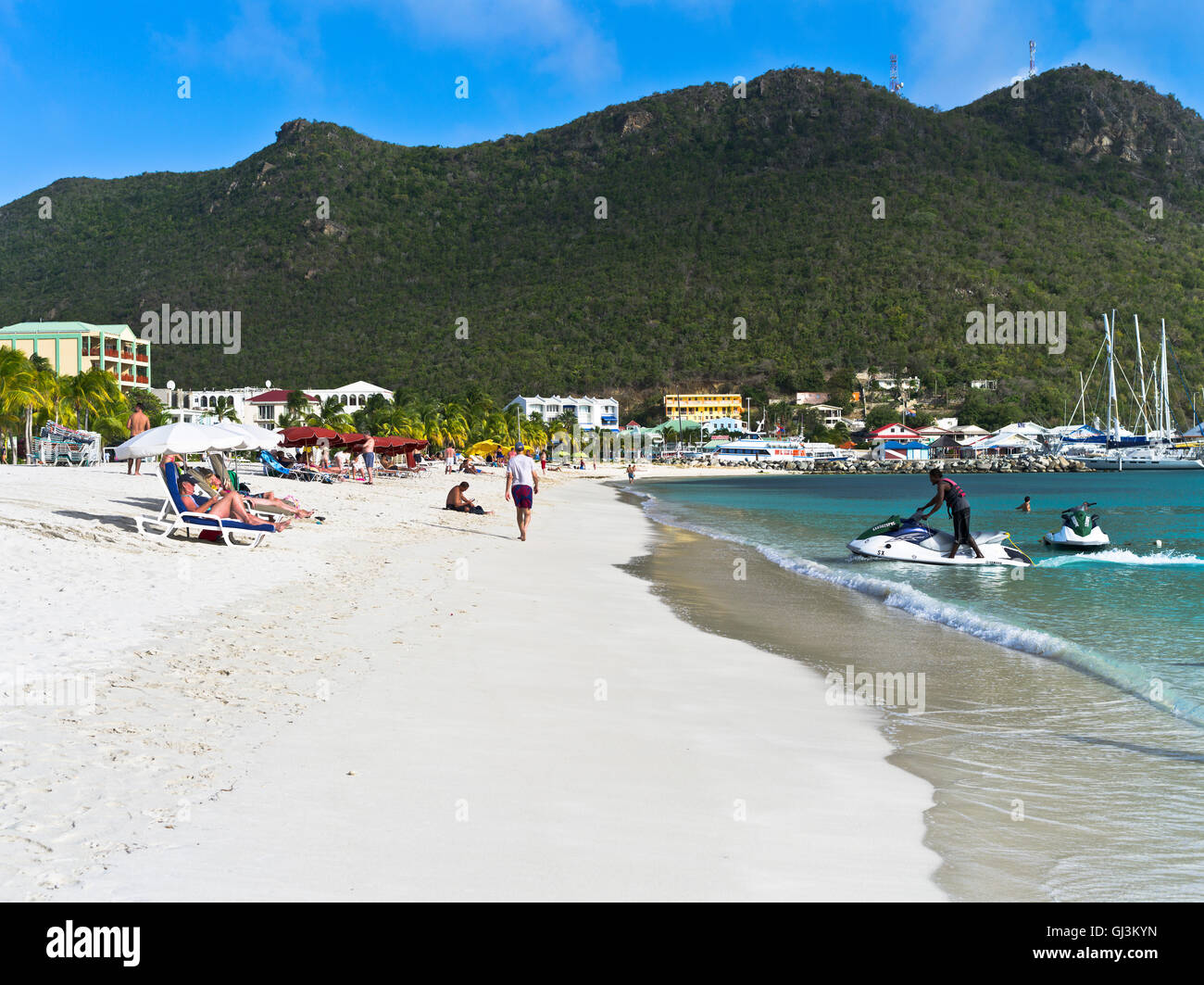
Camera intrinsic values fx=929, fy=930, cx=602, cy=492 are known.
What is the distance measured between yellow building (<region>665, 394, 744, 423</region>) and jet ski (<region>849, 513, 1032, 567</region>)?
13542cm

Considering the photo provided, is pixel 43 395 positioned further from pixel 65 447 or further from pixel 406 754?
pixel 406 754

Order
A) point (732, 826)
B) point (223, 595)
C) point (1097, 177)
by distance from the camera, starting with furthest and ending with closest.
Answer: point (1097, 177) → point (223, 595) → point (732, 826)

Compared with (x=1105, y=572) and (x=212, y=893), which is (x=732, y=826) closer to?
(x=212, y=893)

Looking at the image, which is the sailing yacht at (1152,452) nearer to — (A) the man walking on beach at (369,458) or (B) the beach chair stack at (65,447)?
(A) the man walking on beach at (369,458)

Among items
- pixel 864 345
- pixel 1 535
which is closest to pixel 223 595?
pixel 1 535

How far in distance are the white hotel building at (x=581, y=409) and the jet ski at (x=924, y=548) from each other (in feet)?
346

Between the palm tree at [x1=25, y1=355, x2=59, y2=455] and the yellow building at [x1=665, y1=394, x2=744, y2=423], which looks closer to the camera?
the palm tree at [x1=25, y1=355, x2=59, y2=455]

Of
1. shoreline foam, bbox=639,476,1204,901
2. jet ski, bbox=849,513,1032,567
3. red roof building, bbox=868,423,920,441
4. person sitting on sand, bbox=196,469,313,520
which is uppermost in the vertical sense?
red roof building, bbox=868,423,920,441

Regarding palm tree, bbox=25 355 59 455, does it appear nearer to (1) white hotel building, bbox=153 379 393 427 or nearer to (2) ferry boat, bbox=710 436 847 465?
(1) white hotel building, bbox=153 379 393 427

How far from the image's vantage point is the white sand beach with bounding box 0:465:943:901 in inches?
159

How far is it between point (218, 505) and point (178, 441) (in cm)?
147

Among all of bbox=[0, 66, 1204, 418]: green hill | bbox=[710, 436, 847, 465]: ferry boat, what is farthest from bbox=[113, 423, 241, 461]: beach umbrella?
bbox=[710, 436, 847, 465]: ferry boat
